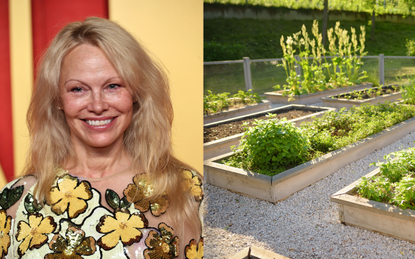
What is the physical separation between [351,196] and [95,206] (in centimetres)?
289

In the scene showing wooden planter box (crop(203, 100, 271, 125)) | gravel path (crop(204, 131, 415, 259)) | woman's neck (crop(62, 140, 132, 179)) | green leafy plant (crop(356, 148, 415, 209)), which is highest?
woman's neck (crop(62, 140, 132, 179))

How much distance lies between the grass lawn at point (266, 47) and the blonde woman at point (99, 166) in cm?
725

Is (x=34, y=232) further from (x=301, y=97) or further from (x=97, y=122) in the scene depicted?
(x=301, y=97)

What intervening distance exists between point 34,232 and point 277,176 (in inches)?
122

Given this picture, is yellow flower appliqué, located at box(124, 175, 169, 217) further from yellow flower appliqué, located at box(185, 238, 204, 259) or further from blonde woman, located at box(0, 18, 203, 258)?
yellow flower appliqué, located at box(185, 238, 204, 259)

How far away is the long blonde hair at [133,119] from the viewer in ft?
5.08

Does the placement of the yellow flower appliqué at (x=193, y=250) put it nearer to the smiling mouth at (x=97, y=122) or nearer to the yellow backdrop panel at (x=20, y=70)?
the smiling mouth at (x=97, y=122)

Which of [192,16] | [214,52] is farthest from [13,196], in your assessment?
[214,52]

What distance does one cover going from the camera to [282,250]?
3445mm

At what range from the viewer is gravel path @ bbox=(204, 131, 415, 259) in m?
3.40

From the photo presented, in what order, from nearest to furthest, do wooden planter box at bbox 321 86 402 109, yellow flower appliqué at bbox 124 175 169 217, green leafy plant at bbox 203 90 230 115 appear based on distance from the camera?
yellow flower appliqué at bbox 124 175 169 217 → green leafy plant at bbox 203 90 230 115 → wooden planter box at bbox 321 86 402 109

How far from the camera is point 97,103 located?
5.03ft

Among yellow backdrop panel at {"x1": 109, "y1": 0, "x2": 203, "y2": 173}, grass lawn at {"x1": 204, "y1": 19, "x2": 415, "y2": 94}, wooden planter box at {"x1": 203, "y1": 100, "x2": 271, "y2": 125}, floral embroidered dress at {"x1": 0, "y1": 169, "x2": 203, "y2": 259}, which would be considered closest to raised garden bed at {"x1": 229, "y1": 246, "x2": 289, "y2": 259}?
yellow backdrop panel at {"x1": 109, "y1": 0, "x2": 203, "y2": 173}

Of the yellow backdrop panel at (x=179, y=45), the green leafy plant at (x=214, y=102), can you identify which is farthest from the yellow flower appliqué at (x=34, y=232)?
the green leafy plant at (x=214, y=102)
